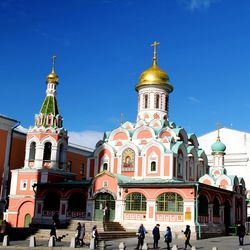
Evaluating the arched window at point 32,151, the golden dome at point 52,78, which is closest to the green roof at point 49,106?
the golden dome at point 52,78

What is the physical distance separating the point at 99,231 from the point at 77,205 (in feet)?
18.4

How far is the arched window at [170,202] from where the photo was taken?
87.5 feet

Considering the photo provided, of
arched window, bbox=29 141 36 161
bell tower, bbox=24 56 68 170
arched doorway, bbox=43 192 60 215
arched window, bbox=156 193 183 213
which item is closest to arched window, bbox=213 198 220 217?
arched window, bbox=156 193 183 213

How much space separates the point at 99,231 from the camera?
25016 millimetres

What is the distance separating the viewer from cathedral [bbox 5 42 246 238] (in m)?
27.2

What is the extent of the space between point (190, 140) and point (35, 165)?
12761 mm

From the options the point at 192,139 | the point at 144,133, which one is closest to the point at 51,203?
the point at 144,133

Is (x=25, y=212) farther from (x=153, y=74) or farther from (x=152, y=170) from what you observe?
(x=153, y=74)

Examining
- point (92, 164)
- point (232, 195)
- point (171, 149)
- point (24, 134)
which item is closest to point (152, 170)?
point (171, 149)

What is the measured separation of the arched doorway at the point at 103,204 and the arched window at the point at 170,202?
344 cm

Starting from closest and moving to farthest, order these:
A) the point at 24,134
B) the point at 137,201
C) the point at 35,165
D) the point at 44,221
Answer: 1. the point at 137,201
2. the point at 44,221
3. the point at 35,165
4. the point at 24,134

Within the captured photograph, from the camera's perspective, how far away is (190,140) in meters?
35.2

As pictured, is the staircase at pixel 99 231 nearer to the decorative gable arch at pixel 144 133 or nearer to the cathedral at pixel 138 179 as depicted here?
the cathedral at pixel 138 179

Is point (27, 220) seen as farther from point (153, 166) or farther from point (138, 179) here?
point (153, 166)
